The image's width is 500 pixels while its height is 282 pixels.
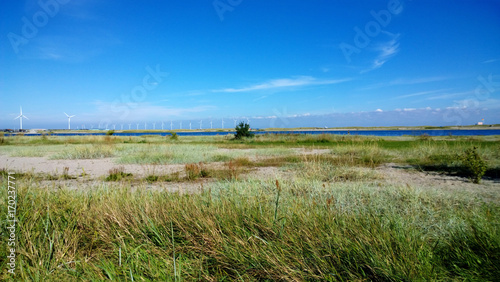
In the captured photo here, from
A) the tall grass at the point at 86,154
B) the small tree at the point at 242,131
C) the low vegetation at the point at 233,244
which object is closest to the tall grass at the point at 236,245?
the low vegetation at the point at 233,244

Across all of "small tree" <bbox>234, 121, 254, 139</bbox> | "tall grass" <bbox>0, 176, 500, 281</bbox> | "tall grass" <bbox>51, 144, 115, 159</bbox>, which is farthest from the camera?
"small tree" <bbox>234, 121, 254, 139</bbox>

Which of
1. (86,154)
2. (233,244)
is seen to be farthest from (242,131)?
(233,244)

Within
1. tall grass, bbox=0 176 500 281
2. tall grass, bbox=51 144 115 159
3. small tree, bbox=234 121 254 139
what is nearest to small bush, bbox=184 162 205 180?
tall grass, bbox=0 176 500 281

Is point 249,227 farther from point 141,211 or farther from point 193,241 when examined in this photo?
point 141,211

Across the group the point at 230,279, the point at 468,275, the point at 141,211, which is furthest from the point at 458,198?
the point at 141,211

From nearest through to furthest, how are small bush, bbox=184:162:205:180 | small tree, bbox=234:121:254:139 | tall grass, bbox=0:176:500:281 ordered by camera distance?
tall grass, bbox=0:176:500:281 < small bush, bbox=184:162:205:180 < small tree, bbox=234:121:254:139

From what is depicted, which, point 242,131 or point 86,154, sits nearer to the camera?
point 86,154

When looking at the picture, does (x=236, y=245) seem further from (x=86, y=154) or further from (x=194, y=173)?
(x=86, y=154)

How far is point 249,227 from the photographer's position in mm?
3119

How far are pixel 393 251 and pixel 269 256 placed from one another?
1133 mm

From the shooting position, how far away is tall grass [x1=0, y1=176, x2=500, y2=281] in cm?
227

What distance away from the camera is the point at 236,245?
2.69 meters

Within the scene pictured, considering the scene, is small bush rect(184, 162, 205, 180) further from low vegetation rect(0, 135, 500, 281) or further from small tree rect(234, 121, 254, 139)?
small tree rect(234, 121, 254, 139)

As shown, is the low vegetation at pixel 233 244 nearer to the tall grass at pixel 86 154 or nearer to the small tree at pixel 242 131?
the tall grass at pixel 86 154
